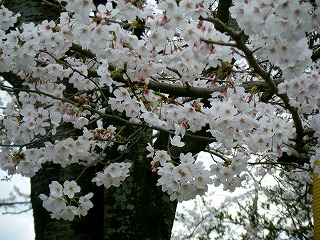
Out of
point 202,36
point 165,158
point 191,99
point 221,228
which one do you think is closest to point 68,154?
point 165,158

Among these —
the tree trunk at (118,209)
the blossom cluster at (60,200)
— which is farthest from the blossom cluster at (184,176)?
the tree trunk at (118,209)

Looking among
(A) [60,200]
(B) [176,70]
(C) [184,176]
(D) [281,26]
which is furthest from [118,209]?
(D) [281,26]

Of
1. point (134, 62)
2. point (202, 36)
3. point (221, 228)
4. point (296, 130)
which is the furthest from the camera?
point (221, 228)

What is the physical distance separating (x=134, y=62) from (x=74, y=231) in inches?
59.7

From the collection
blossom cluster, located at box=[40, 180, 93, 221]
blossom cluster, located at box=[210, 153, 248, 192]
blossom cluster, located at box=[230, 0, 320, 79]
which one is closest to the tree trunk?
blossom cluster, located at box=[40, 180, 93, 221]

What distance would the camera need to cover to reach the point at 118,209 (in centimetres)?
297

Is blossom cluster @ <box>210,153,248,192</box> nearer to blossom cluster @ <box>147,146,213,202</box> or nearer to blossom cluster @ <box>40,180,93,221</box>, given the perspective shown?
blossom cluster @ <box>147,146,213,202</box>

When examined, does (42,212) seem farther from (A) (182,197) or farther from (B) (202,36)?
(B) (202,36)

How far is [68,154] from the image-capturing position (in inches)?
101

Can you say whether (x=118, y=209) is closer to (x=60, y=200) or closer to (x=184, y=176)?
(x=60, y=200)

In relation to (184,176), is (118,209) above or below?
above

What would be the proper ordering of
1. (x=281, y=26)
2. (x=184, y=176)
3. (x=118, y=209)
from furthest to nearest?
(x=118, y=209) → (x=184, y=176) → (x=281, y=26)

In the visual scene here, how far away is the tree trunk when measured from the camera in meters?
2.93

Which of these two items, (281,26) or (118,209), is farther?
(118,209)
